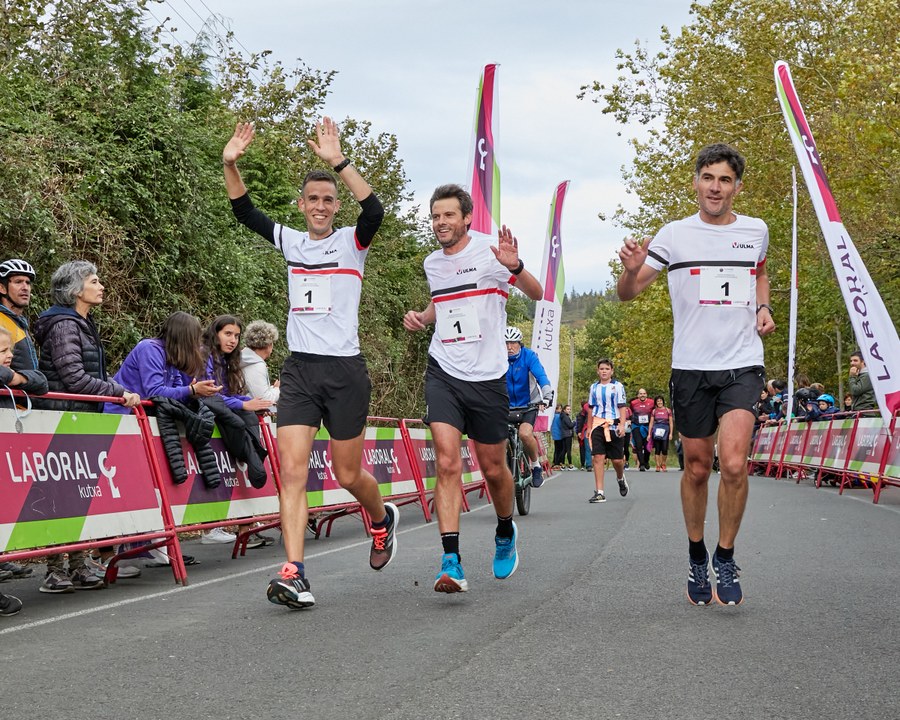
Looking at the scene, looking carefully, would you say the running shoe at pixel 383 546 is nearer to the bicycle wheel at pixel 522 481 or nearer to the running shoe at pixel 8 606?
the running shoe at pixel 8 606

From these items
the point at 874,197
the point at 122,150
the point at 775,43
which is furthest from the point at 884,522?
the point at 775,43

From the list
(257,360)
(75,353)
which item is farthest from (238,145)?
(257,360)

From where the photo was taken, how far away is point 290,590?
6.17 m

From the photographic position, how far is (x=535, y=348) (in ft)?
74.0

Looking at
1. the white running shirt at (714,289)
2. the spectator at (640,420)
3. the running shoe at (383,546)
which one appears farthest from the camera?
the spectator at (640,420)

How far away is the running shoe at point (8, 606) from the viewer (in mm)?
6574

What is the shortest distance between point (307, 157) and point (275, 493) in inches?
851

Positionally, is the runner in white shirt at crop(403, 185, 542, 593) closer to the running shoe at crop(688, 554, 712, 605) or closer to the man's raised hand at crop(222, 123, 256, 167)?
the man's raised hand at crop(222, 123, 256, 167)

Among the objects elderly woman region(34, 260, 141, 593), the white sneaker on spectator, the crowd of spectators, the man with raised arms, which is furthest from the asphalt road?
the white sneaker on spectator

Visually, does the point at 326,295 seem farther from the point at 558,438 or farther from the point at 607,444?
the point at 558,438

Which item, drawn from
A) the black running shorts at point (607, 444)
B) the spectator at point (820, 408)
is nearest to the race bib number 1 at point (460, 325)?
the black running shorts at point (607, 444)

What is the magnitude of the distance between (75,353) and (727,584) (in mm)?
4607

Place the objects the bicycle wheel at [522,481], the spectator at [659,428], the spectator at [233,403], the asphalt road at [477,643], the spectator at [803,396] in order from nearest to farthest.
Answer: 1. the asphalt road at [477,643]
2. the spectator at [233,403]
3. the bicycle wheel at [522,481]
4. the spectator at [803,396]
5. the spectator at [659,428]

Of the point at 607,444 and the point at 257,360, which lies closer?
the point at 257,360
